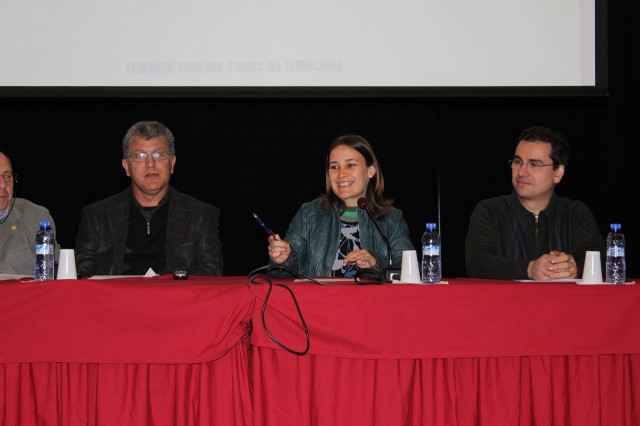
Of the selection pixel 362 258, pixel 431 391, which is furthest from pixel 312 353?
pixel 362 258

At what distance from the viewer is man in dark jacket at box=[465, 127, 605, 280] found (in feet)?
8.54

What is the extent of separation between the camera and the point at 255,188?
378cm

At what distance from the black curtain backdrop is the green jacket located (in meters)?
0.99

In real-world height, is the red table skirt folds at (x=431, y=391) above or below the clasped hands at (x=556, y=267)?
below

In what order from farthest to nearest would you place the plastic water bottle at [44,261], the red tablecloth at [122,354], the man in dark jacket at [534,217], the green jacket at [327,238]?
the green jacket at [327,238], the man in dark jacket at [534,217], the plastic water bottle at [44,261], the red tablecloth at [122,354]

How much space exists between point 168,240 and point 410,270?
119 cm

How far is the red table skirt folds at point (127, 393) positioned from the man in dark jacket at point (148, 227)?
98cm

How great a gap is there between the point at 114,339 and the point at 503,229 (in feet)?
5.05

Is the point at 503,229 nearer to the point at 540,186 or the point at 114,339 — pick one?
the point at 540,186

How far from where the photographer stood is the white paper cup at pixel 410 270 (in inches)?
76.5

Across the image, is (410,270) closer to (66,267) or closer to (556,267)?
(556,267)
